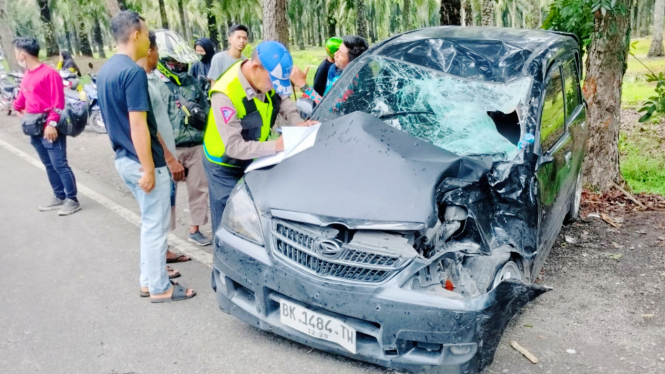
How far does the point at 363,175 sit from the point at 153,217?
1.51 metres

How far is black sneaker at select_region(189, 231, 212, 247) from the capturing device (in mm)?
4969

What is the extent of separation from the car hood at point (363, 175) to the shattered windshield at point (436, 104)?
1.06ft

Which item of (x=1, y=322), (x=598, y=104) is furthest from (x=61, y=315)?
(x=598, y=104)

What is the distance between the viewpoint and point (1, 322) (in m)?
3.69

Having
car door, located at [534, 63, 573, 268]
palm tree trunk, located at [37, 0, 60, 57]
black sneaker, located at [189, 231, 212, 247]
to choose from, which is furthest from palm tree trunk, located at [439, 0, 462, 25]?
palm tree trunk, located at [37, 0, 60, 57]

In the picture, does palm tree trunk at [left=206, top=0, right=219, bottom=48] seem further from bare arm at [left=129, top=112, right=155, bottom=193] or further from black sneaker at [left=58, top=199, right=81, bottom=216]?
bare arm at [left=129, top=112, right=155, bottom=193]

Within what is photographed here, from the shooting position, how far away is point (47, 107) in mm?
5758

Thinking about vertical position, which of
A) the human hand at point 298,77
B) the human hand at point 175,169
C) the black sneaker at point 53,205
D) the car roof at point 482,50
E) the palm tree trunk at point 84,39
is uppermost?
the palm tree trunk at point 84,39

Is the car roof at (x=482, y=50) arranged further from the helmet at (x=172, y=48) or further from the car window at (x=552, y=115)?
the helmet at (x=172, y=48)

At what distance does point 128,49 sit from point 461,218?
2243 millimetres

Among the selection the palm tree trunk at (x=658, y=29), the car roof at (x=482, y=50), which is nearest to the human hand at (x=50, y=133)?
the car roof at (x=482, y=50)

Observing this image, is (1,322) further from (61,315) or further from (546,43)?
(546,43)

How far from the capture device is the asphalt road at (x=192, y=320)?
3109 mm

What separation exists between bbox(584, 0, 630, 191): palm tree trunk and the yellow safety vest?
364 centimetres
